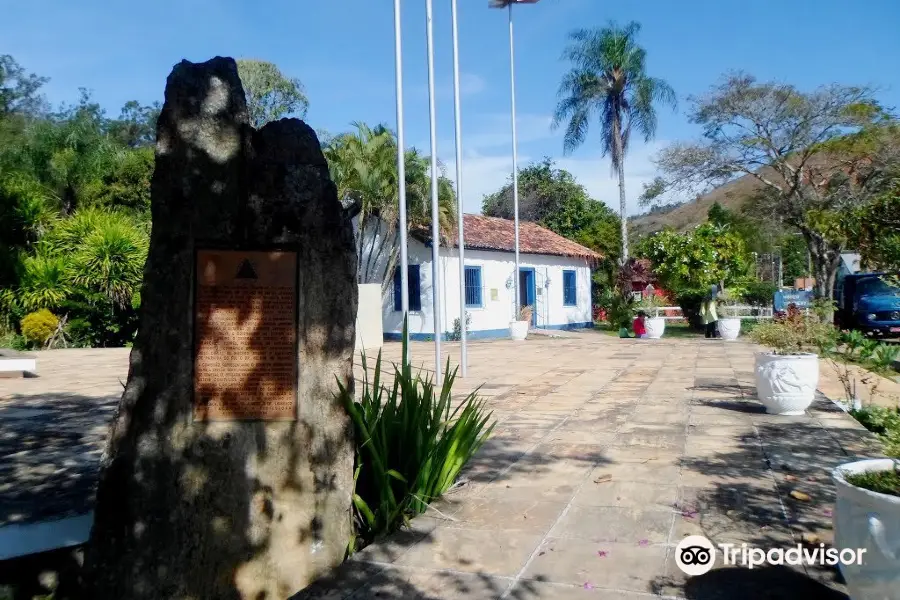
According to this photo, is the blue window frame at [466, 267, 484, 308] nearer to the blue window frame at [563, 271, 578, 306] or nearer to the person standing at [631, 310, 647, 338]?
the person standing at [631, 310, 647, 338]

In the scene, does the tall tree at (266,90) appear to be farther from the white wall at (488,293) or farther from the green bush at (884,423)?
the green bush at (884,423)

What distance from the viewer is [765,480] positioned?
4773mm

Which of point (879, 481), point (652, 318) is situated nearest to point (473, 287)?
point (652, 318)

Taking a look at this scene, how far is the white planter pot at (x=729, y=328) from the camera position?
18.2m

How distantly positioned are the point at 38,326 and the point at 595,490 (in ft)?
54.0

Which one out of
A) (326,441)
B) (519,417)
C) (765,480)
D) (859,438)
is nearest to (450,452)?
(326,441)

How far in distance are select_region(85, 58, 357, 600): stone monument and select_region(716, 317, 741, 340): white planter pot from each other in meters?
16.0

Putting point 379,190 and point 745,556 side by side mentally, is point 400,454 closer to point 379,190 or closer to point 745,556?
point 745,556

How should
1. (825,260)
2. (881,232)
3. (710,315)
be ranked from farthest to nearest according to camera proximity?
(825,260)
(710,315)
(881,232)

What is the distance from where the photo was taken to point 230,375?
3.77 metres

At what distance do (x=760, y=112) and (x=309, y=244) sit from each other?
22293 millimetres

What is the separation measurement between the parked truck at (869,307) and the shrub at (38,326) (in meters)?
20.0

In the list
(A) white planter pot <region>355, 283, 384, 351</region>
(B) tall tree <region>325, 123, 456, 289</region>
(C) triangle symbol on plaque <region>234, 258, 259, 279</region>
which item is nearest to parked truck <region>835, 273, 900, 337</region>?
(B) tall tree <region>325, 123, 456, 289</region>

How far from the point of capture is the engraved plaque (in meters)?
3.74
